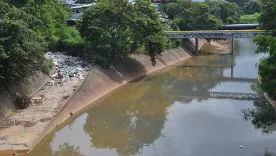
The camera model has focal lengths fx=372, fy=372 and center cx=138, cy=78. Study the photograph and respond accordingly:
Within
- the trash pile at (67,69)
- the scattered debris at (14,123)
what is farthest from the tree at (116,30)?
the scattered debris at (14,123)

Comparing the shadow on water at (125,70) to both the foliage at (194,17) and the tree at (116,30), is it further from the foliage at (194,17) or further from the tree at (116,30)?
the foliage at (194,17)

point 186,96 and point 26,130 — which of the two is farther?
point 186,96

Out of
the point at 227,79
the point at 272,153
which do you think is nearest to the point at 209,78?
the point at 227,79

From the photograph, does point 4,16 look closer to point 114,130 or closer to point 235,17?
point 114,130

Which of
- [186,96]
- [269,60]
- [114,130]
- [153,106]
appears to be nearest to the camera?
[269,60]

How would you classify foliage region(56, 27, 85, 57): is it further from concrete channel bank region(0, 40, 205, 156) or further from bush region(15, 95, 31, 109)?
bush region(15, 95, 31, 109)

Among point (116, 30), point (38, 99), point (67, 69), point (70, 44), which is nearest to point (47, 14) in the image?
point (70, 44)

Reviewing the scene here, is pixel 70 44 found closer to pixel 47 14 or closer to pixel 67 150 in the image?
pixel 47 14
